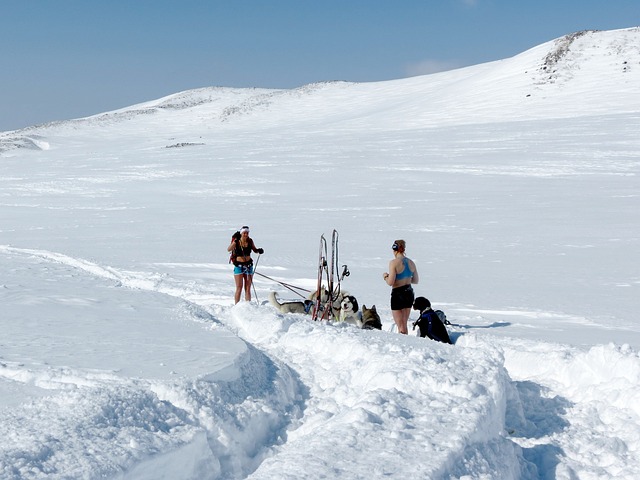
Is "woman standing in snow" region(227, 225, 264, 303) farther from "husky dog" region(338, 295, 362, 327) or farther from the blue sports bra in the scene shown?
→ the blue sports bra

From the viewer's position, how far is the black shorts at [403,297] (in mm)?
8258

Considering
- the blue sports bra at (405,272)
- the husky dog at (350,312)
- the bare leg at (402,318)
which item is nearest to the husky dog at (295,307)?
the husky dog at (350,312)

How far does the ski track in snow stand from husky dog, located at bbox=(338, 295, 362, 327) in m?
1.58

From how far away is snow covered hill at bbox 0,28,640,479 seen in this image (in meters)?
4.44

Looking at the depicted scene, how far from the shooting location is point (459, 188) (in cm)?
2305

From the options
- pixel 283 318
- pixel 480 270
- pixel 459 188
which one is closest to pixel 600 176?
pixel 459 188

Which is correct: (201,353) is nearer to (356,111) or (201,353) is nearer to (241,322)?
(241,322)

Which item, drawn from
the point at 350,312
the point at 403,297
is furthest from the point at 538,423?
the point at 350,312

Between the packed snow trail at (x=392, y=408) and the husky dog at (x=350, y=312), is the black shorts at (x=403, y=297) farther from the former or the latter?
the packed snow trail at (x=392, y=408)

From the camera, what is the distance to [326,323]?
8344 mm

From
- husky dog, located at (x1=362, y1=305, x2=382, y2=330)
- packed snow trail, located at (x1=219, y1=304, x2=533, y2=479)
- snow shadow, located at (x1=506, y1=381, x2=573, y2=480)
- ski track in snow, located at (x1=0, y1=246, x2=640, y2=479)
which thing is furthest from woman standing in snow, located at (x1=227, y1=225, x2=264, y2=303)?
snow shadow, located at (x1=506, y1=381, x2=573, y2=480)

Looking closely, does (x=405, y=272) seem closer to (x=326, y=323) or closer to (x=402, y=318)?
(x=402, y=318)

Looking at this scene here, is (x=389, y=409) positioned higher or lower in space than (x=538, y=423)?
higher

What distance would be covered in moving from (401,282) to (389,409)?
3623 mm
